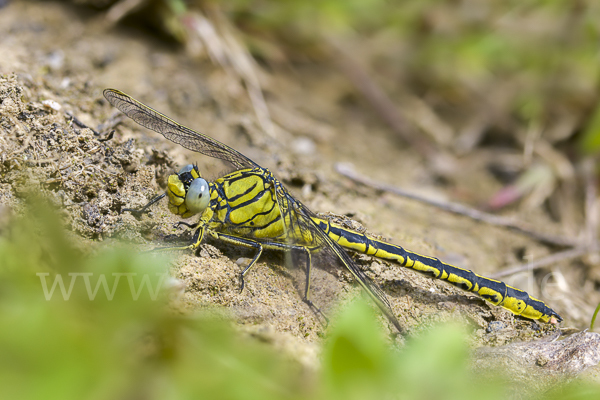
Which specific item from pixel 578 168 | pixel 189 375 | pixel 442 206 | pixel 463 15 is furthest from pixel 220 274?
pixel 463 15

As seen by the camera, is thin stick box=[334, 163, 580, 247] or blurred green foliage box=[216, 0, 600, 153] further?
blurred green foliage box=[216, 0, 600, 153]

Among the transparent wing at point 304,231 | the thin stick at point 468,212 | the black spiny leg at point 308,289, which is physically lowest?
the black spiny leg at point 308,289

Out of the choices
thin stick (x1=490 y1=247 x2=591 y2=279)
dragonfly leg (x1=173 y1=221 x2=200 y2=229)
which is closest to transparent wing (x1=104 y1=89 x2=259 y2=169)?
dragonfly leg (x1=173 y1=221 x2=200 y2=229)

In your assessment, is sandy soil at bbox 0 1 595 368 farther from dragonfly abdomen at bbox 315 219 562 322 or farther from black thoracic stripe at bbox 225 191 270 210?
black thoracic stripe at bbox 225 191 270 210

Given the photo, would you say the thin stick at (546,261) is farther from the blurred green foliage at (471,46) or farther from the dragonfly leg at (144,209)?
the dragonfly leg at (144,209)

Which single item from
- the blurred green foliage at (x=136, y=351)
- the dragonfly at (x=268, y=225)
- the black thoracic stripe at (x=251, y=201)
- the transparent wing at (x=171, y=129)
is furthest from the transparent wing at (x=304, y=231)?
the blurred green foliage at (x=136, y=351)

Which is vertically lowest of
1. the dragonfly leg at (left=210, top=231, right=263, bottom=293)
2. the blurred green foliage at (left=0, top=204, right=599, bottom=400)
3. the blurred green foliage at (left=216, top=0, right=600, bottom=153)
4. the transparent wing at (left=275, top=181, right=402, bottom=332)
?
the blurred green foliage at (left=0, top=204, right=599, bottom=400)

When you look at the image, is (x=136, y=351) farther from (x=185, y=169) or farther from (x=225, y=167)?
(x=225, y=167)

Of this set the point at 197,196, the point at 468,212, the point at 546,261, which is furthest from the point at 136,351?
the point at 546,261
